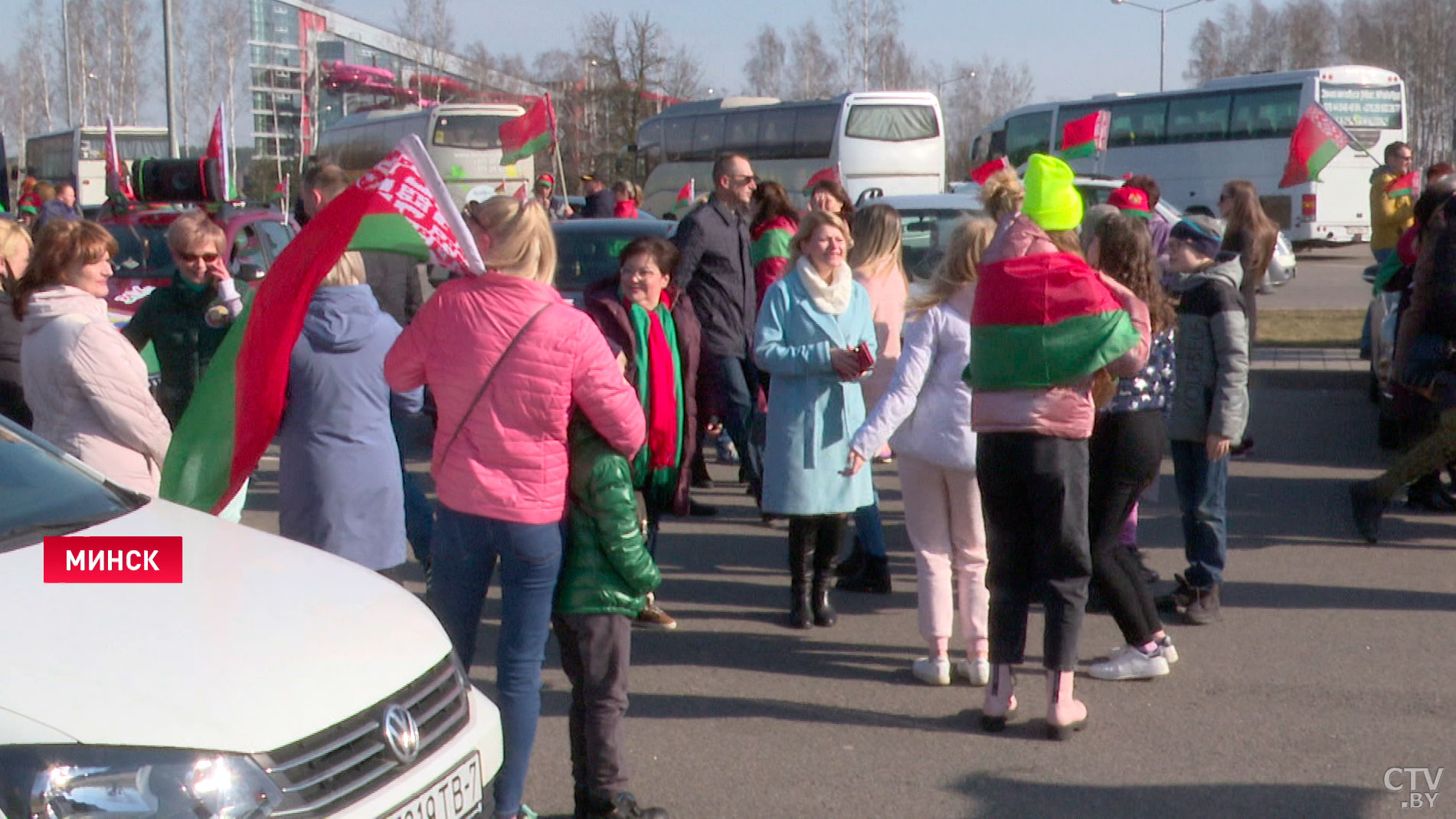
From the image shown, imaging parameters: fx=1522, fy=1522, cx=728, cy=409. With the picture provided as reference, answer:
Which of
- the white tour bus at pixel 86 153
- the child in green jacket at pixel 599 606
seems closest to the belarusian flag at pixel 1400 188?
the child in green jacket at pixel 599 606

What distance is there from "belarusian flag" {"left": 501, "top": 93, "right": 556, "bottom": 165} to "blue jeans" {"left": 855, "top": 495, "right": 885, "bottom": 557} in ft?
47.9

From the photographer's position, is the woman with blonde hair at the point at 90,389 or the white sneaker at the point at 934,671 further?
the white sneaker at the point at 934,671

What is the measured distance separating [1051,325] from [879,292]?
185 cm

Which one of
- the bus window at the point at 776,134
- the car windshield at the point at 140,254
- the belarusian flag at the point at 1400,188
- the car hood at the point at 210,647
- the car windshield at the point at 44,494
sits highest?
the bus window at the point at 776,134

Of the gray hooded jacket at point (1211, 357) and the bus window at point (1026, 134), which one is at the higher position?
the bus window at point (1026, 134)

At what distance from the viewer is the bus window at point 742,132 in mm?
37625

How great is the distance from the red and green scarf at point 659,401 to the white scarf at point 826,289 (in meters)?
0.56

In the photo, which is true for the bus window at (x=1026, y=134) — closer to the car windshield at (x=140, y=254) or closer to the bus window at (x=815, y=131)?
the bus window at (x=815, y=131)

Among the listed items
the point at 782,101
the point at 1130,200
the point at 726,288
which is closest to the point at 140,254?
the point at 726,288

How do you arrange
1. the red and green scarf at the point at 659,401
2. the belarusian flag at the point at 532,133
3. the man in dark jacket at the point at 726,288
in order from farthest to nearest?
1. the belarusian flag at the point at 532,133
2. the man in dark jacket at the point at 726,288
3. the red and green scarf at the point at 659,401

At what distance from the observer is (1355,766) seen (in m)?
4.75

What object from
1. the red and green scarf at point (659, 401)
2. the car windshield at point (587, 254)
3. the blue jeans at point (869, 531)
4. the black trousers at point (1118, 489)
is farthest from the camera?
the car windshield at point (587, 254)

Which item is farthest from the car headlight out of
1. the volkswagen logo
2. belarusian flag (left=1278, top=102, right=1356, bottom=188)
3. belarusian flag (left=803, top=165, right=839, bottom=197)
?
belarusian flag (left=1278, top=102, right=1356, bottom=188)

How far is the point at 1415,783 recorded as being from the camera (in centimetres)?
461
